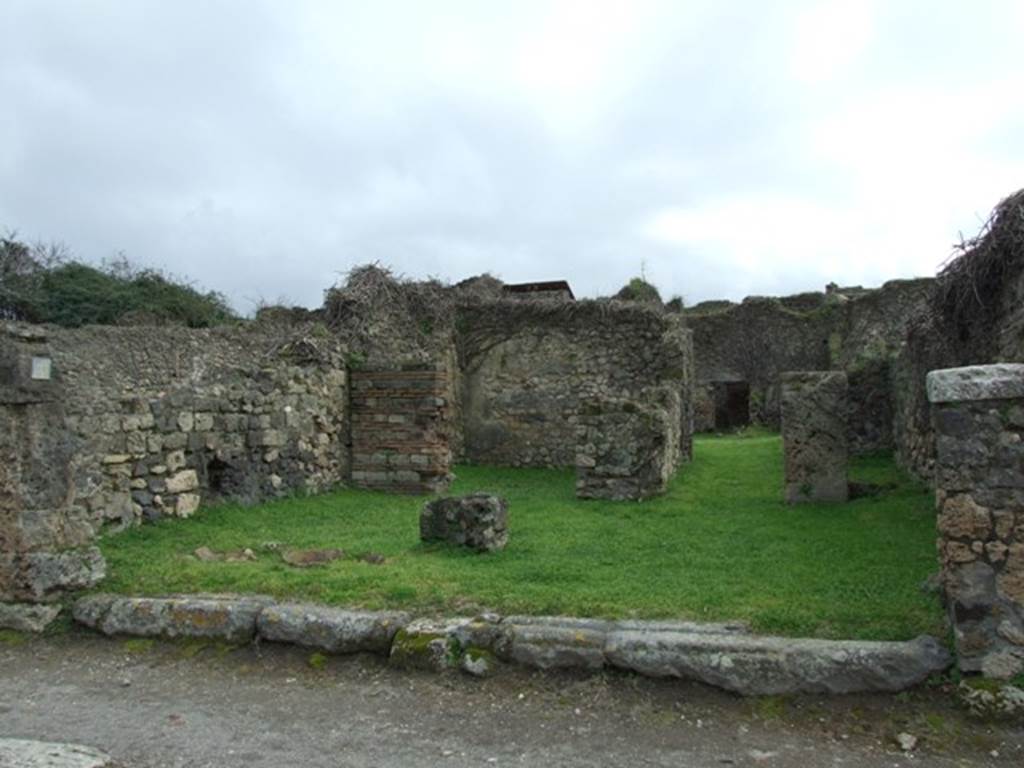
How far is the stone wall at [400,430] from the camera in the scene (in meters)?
12.0

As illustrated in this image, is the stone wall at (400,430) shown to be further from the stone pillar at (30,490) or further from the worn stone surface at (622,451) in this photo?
the stone pillar at (30,490)

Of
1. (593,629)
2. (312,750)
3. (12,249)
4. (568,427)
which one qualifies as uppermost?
(12,249)

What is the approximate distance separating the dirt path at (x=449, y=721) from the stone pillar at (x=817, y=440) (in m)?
5.88

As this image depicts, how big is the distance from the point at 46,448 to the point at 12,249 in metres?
17.8

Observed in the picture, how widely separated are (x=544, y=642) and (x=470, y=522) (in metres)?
2.68

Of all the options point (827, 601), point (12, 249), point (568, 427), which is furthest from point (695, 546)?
point (12, 249)

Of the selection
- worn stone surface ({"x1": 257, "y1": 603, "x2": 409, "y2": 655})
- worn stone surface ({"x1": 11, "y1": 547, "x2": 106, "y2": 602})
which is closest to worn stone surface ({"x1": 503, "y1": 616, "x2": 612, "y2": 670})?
worn stone surface ({"x1": 257, "y1": 603, "x2": 409, "y2": 655})

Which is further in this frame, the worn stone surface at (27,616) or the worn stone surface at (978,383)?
the worn stone surface at (27,616)

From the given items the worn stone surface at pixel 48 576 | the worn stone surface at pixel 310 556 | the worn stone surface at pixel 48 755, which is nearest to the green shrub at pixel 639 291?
the worn stone surface at pixel 310 556

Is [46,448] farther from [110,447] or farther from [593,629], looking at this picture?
[593,629]

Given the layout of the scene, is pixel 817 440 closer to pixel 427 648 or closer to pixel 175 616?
pixel 427 648

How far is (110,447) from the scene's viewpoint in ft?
27.0

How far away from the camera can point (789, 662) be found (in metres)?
4.30

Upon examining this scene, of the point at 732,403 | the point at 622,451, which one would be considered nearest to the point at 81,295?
the point at 622,451
